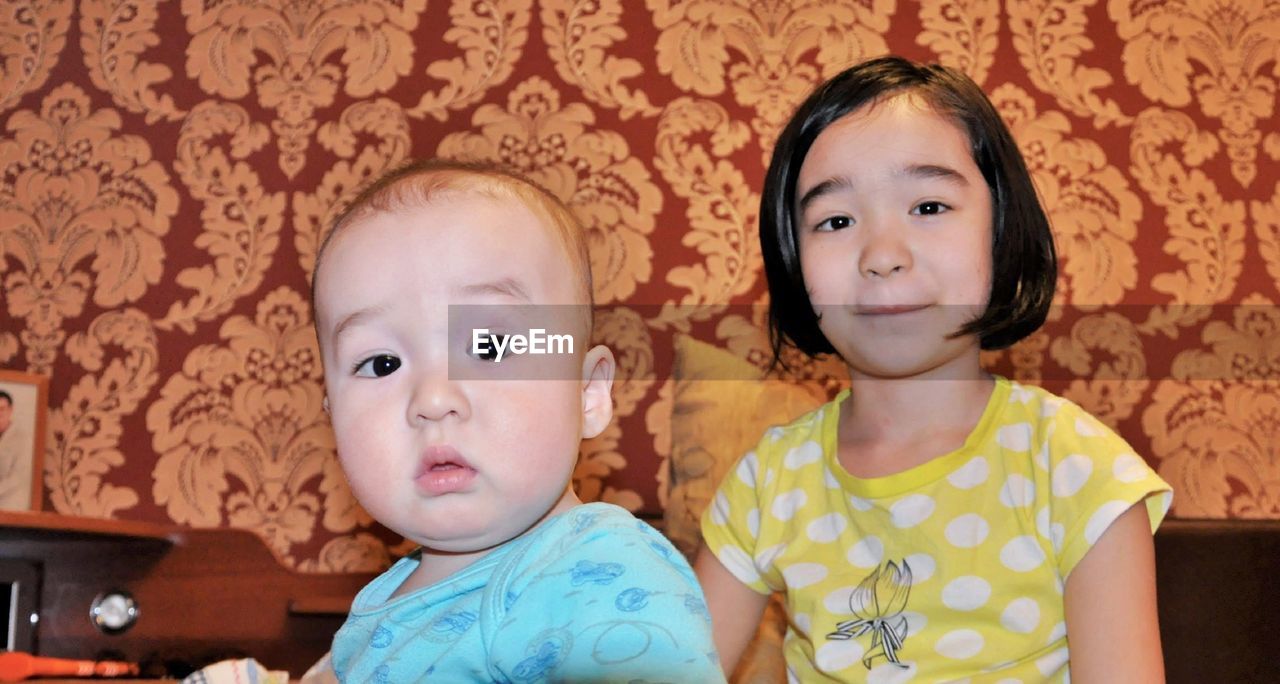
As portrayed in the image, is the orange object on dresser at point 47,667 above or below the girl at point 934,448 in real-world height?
below

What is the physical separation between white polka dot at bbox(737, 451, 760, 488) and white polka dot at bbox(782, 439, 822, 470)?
1.5 inches

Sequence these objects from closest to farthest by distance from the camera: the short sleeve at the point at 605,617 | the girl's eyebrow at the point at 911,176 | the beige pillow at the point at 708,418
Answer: the short sleeve at the point at 605,617 → the girl's eyebrow at the point at 911,176 → the beige pillow at the point at 708,418

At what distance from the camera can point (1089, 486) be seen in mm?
1206

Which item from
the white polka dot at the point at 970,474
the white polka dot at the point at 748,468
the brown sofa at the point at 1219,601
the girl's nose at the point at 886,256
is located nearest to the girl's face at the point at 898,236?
the girl's nose at the point at 886,256

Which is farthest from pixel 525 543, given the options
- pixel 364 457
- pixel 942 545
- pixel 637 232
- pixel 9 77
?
pixel 9 77

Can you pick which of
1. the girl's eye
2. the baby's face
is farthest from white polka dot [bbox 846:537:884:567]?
the baby's face

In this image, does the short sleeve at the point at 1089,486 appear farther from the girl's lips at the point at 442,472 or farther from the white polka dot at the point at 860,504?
the girl's lips at the point at 442,472

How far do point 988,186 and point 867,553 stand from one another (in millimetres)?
417

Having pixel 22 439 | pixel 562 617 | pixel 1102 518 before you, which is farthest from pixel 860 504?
pixel 22 439

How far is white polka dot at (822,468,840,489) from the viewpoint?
139cm

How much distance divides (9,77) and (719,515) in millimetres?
1719

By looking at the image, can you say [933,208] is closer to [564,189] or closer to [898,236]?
[898,236]

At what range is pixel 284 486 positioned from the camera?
2.26 metres

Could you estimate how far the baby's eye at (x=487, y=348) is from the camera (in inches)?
37.0
